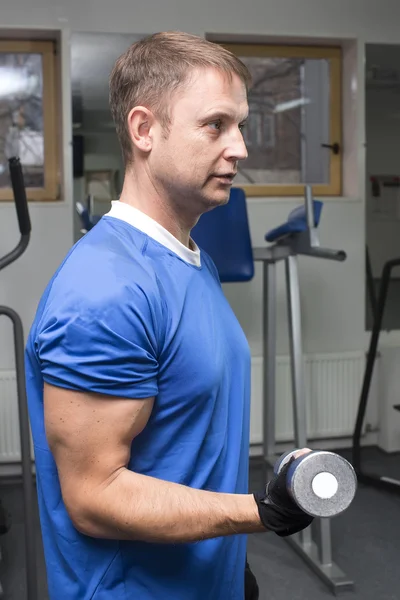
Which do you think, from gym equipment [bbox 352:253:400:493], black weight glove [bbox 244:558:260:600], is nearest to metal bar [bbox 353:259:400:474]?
gym equipment [bbox 352:253:400:493]

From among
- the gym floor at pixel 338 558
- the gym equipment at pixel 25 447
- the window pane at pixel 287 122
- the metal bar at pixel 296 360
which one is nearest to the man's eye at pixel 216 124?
the gym equipment at pixel 25 447

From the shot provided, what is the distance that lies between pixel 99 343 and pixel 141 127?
339 millimetres

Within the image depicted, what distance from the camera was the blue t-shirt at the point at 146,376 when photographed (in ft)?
2.77

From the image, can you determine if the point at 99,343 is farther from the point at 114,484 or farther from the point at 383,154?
the point at 383,154

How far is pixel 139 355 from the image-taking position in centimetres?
85

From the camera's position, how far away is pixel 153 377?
0.89m

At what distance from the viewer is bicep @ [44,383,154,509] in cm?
84

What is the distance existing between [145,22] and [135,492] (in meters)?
3.10

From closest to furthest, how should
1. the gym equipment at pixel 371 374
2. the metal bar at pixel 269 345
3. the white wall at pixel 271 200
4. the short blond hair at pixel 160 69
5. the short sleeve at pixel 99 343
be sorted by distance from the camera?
the short sleeve at pixel 99 343
the short blond hair at pixel 160 69
the metal bar at pixel 269 345
the gym equipment at pixel 371 374
the white wall at pixel 271 200

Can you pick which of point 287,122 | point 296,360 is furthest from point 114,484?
point 287,122

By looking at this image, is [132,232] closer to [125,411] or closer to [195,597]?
[125,411]

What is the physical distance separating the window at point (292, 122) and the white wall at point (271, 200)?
0.09 meters

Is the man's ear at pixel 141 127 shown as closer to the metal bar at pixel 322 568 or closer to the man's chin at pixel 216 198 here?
the man's chin at pixel 216 198

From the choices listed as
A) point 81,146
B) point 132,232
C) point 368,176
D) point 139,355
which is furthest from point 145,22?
point 139,355
